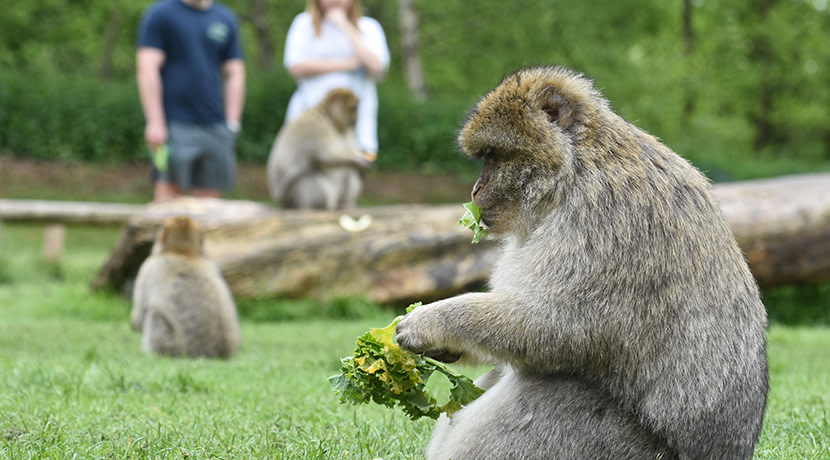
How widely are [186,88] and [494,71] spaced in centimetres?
1795

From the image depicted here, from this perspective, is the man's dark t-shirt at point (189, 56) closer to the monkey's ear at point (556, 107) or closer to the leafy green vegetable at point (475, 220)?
the leafy green vegetable at point (475, 220)

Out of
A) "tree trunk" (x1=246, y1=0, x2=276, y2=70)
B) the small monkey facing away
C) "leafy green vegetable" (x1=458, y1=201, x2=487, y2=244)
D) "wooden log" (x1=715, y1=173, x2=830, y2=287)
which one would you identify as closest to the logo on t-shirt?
the small monkey facing away

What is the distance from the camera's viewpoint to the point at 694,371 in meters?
2.73

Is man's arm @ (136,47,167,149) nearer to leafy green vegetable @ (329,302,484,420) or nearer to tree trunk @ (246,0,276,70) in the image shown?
leafy green vegetable @ (329,302,484,420)

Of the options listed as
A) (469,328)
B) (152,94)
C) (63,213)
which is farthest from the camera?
(63,213)

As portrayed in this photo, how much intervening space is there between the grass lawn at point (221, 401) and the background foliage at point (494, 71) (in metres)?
8.13

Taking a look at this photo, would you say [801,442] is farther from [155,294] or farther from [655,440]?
[155,294]

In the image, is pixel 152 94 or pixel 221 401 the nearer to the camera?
pixel 221 401

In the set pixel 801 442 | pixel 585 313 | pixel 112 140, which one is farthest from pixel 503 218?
pixel 112 140

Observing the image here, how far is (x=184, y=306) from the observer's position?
6398 mm

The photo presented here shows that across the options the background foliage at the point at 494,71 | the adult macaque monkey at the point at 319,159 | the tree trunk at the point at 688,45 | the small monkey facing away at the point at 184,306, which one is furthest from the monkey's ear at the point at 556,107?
the tree trunk at the point at 688,45

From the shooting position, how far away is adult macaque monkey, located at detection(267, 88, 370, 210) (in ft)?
34.7

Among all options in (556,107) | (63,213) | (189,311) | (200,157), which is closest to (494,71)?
(63,213)

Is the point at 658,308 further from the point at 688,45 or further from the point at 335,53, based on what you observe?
the point at 688,45
